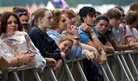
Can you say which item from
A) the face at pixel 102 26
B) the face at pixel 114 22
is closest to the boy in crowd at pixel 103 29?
the face at pixel 102 26

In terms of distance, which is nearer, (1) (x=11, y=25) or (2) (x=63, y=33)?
(1) (x=11, y=25)

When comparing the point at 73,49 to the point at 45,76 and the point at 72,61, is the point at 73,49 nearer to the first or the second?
the point at 72,61

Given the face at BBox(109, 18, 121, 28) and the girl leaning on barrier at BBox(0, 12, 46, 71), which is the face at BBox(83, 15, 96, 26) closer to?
the face at BBox(109, 18, 121, 28)

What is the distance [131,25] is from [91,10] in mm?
2423

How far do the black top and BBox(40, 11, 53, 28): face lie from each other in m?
0.19

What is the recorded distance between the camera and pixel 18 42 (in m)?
10.4

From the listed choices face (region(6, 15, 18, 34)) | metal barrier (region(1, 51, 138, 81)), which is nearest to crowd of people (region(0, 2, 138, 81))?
face (region(6, 15, 18, 34))

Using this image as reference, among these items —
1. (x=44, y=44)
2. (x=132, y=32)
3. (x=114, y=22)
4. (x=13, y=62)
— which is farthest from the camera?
(x=132, y=32)

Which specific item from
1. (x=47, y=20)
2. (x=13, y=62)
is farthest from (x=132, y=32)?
(x=13, y=62)

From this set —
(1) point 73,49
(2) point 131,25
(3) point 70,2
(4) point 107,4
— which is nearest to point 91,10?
(1) point 73,49

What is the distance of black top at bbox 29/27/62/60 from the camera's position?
11.1m

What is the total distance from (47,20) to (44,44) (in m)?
0.48

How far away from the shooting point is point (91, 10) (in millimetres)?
13312

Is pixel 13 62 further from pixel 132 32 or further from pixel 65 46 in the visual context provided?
pixel 132 32
